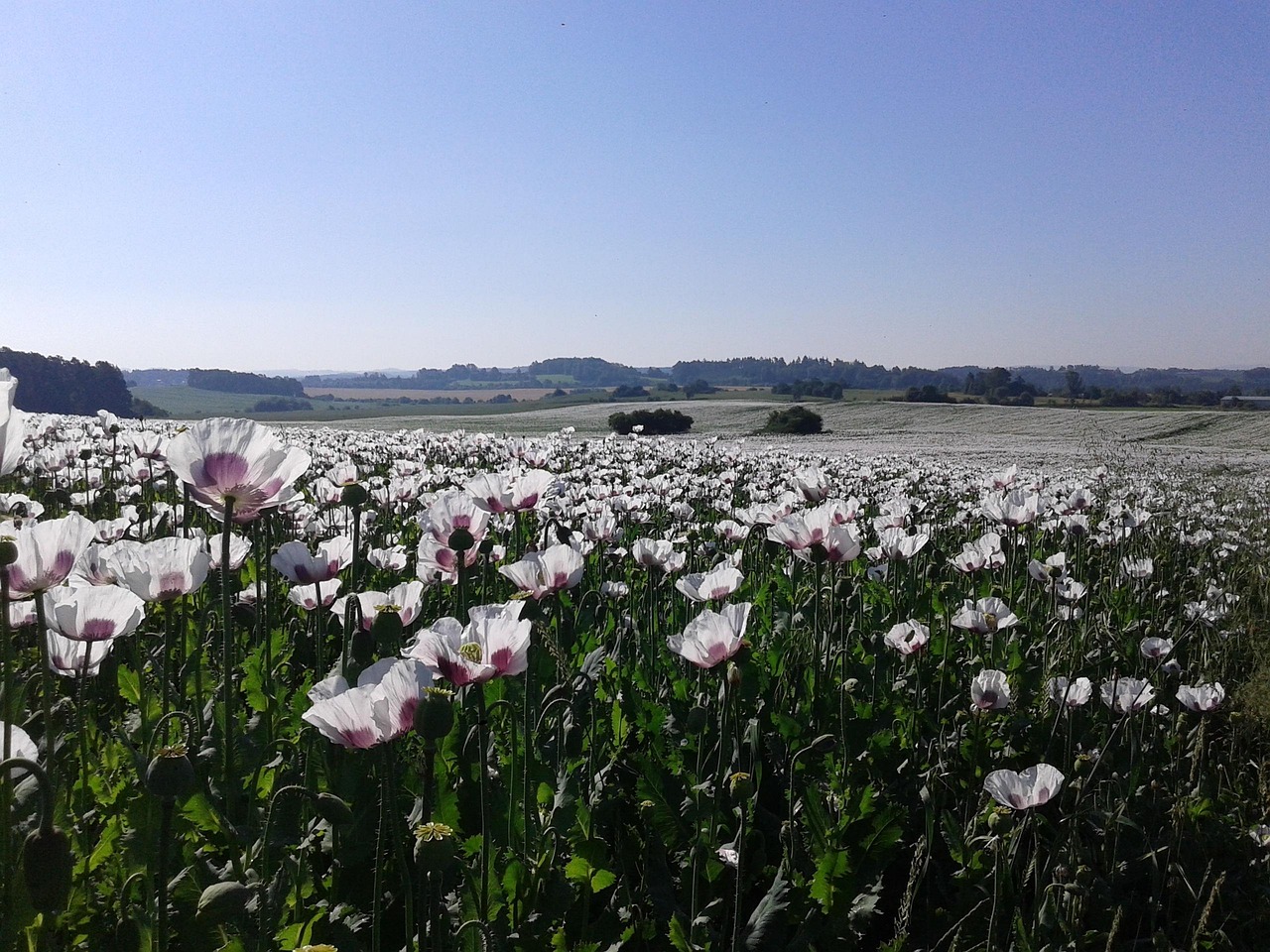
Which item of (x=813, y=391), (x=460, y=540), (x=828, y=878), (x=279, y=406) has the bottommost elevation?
(x=828, y=878)

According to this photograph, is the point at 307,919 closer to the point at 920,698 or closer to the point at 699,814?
the point at 699,814

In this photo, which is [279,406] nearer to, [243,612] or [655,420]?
[655,420]

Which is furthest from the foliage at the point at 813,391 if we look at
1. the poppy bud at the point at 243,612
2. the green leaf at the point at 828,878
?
the green leaf at the point at 828,878

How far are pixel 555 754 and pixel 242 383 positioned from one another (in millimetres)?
103759

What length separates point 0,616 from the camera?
150 centimetres

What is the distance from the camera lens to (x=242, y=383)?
96.4 metres

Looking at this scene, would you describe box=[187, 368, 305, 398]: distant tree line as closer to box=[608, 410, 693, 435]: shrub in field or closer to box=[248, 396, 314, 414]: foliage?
box=[248, 396, 314, 414]: foliage

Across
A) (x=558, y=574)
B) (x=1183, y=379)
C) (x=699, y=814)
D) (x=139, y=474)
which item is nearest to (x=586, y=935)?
(x=699, y=814)

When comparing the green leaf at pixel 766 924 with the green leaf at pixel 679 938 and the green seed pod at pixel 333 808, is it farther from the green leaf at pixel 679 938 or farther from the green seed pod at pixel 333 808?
the green seed pod at pixel 333 808

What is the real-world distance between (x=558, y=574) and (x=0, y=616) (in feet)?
4.92

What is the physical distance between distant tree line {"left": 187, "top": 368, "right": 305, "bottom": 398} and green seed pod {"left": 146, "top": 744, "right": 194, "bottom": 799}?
97898 mm

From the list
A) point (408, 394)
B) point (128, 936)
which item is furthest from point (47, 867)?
point (408, 394)

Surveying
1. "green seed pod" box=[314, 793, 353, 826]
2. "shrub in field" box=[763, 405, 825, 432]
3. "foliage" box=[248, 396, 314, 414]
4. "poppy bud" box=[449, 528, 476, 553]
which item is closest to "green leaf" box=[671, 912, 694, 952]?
"green seed pod" box=[314, 793, 353, 826]

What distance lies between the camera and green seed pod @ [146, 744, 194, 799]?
138 cm
